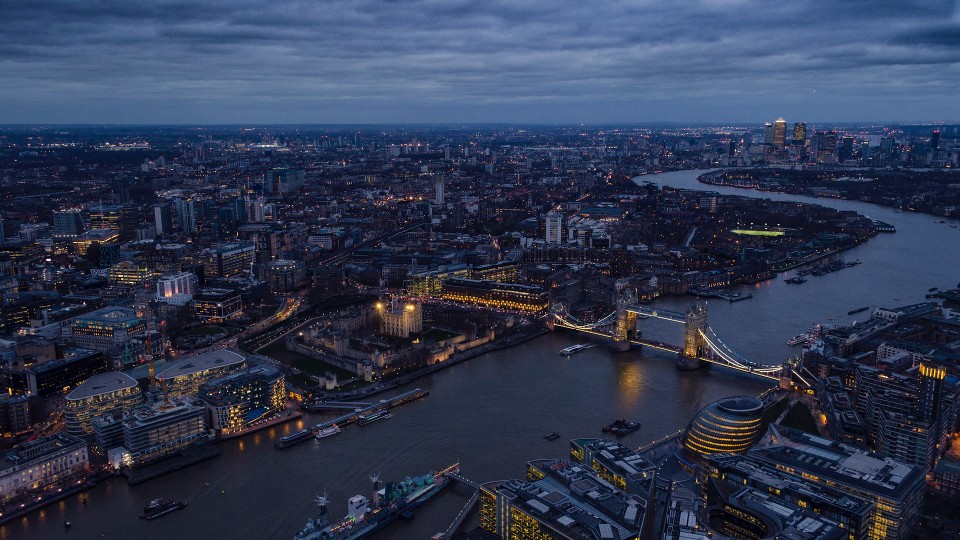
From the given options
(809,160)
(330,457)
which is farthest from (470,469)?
(809,160)

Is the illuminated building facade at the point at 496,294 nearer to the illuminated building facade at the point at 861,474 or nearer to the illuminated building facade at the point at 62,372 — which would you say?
the illuminated building facade at the point at 62,372

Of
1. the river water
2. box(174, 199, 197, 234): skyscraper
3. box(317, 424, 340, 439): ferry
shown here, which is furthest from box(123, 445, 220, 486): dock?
box(174, 199, 197, 234): skyscraper

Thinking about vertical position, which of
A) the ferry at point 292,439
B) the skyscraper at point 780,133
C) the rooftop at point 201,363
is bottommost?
the ferry at point 292,439

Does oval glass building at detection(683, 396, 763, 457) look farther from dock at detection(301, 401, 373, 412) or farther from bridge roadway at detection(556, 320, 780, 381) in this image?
dock at detection(301, 401, 373, 412)

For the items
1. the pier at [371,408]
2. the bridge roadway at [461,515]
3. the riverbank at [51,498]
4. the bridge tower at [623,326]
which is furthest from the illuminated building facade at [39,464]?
the bridge tower at [623,326]

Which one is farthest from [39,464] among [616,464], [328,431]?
[616,464]

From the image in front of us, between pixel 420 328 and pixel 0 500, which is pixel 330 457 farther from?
pixel 420 328
